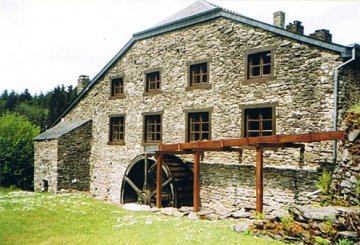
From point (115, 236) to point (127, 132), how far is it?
943 centimetres

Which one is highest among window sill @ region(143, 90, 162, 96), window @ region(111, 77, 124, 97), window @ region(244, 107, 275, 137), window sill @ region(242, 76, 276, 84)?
window @ region(111, 77, 124, 97)

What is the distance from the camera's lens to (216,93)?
44.3 feet

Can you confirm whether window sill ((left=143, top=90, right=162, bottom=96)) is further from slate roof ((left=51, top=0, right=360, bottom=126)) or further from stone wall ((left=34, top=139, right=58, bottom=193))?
stone wall ((left=34, top=139, right=58, bottom=193))

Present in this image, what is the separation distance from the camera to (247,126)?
12.6 meters

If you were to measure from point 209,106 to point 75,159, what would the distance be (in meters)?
8.72

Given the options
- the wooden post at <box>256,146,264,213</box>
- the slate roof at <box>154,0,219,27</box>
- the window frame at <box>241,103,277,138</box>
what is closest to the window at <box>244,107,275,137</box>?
the window frame at <box>241,103,277,138</box>

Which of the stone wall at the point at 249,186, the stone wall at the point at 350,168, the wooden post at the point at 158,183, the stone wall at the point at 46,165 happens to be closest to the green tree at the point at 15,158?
the stone wall at the point at 46,165

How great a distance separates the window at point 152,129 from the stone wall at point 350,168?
342 inches

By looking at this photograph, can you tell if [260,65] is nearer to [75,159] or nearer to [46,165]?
[75,159]

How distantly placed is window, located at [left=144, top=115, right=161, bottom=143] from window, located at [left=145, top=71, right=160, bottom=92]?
1.30 metres

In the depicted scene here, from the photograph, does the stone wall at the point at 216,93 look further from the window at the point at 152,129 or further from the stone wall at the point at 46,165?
the stone wall at the point at 46,165

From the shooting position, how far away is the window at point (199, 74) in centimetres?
1404

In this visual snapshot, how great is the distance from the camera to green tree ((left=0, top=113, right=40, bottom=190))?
28.6 metres

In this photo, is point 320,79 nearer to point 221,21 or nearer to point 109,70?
point 221,21
